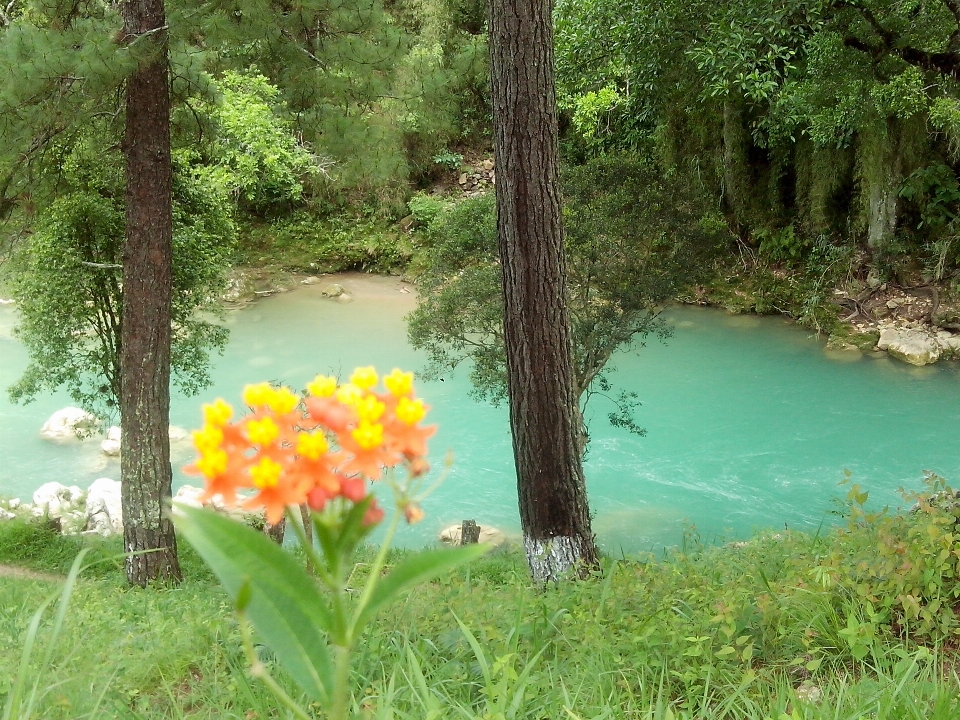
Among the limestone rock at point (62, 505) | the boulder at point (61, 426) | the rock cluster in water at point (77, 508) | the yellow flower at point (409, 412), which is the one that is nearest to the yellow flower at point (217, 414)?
the yellow flower at point (409, 412)

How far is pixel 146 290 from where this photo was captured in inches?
212

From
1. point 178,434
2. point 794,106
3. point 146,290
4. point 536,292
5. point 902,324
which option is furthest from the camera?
point 902,324

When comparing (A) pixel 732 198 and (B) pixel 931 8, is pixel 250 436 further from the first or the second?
(A) pixel 732 198

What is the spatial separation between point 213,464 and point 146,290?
15.6 ft

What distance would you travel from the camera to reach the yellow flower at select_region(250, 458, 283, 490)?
39.6 inches

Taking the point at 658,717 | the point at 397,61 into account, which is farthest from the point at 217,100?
the point at 658,717

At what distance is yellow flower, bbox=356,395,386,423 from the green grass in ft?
2.17

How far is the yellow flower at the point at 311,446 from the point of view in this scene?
1.01 meters

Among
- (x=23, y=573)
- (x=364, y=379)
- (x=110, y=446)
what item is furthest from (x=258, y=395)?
(x=110, y=446)

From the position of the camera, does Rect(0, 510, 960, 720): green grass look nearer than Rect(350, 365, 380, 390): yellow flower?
→ No

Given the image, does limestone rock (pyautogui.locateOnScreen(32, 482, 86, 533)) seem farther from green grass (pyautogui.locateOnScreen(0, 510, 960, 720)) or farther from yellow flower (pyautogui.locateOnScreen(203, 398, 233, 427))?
yellow flower (pyautogui.locateOnScreen(203, 398, 233, 427))

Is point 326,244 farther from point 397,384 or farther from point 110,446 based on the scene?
point 397,384

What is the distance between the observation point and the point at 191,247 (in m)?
7.62

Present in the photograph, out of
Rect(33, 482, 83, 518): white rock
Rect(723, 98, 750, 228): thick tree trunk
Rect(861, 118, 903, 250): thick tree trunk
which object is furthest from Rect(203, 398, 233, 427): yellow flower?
Rect(723, 98, 750, 228): thick tree trunk
